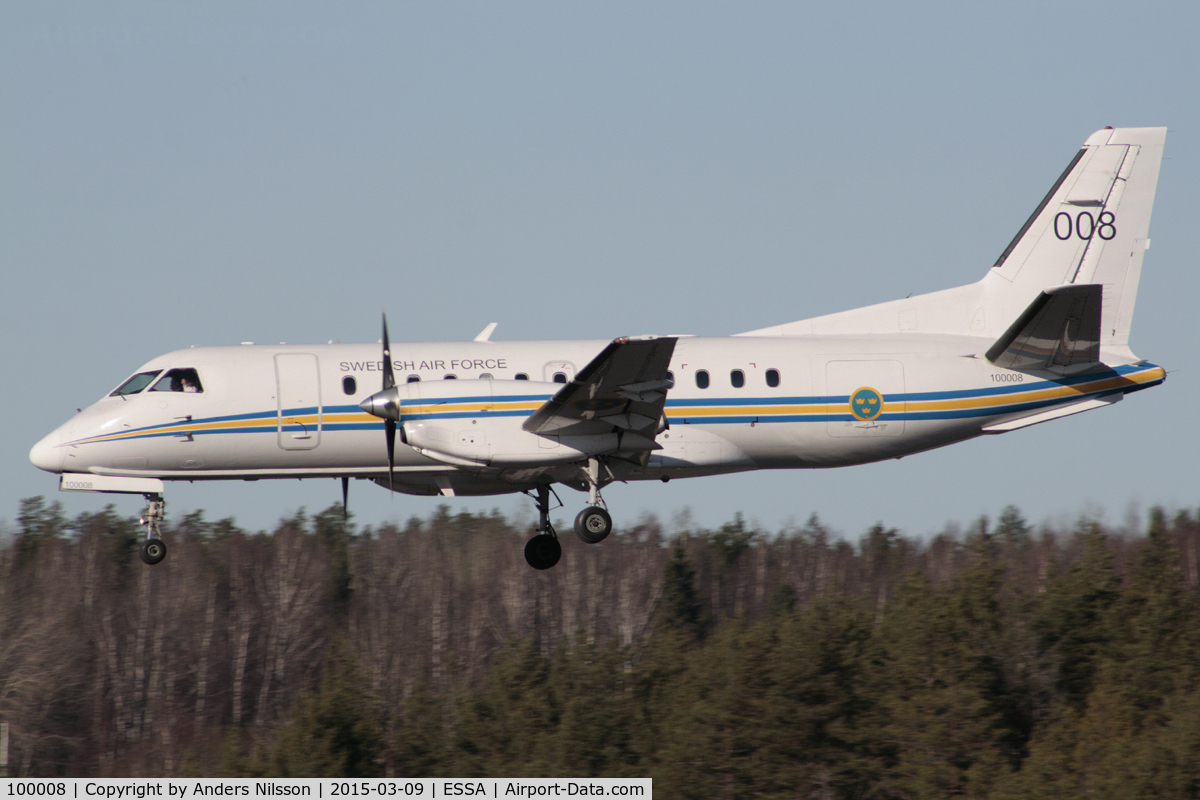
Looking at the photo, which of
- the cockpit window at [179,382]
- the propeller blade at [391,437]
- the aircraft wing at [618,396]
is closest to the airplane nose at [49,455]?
the cockpit window at [179,382]

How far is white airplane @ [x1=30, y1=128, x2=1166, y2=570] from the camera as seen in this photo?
63.0ft

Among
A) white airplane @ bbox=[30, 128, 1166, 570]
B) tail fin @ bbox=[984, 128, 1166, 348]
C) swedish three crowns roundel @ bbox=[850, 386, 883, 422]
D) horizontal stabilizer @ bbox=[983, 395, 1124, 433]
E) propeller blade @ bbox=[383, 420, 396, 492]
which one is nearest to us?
white airplane @ bbox=[30, 128, 1166, 570]

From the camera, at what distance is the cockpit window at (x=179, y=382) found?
20.1 metres

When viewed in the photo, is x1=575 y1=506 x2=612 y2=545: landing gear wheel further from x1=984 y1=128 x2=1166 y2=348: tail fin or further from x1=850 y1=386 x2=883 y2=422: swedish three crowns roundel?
x1=984 y1=128 x2=1166 y2=348: tail fin

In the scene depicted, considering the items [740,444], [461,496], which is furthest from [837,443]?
[461,496]

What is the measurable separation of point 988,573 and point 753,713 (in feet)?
35.3

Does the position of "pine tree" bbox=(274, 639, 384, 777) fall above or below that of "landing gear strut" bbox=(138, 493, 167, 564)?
below

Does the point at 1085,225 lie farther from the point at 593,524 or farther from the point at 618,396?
the point at 593,524

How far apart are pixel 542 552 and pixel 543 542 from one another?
16cm

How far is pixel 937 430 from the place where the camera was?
69.2 feet

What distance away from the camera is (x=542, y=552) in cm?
2152

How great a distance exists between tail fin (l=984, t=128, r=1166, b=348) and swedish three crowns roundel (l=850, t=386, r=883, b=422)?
3136 millimetres

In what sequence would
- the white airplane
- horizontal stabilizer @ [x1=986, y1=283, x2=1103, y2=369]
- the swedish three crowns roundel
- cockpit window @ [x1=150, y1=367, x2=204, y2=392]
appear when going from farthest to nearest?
the swedish three crowns roundel < cockpit window @ [x1=150, y1=367, x2=204, y2=392] < horizontal stabilizer @ [x1=986, y1=283, x2=1103, y2=369] < the white airplane
